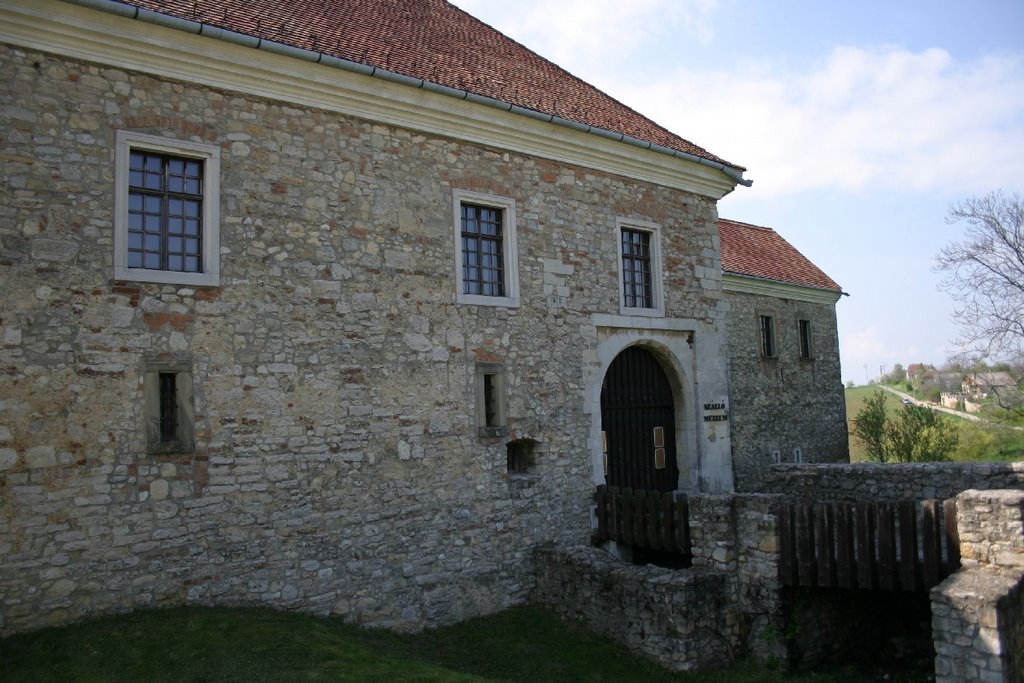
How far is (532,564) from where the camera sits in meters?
10.4

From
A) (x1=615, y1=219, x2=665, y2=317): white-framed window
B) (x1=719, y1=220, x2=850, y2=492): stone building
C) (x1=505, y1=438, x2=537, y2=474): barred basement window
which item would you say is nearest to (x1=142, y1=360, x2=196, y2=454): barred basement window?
(x1=505, y1=438, x2=537, y2=474): barred basement window

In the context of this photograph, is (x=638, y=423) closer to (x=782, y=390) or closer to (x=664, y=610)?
(x=664, y=610)

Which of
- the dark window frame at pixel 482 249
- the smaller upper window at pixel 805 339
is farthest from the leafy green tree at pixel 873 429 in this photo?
the dark window frame at pixel 482 249

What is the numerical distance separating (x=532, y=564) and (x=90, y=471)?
222 inches

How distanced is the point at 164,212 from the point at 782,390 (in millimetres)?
16979

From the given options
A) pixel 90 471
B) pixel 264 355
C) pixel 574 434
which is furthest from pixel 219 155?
pixel 574 434

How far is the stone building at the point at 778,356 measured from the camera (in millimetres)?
19391

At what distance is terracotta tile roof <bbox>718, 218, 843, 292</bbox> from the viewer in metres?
20.3

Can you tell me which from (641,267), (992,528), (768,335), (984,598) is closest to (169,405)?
(641,267)

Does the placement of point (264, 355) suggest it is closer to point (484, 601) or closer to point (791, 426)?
point (484, 601)

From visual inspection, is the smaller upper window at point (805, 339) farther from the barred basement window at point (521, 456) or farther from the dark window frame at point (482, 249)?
the dark window frame at point (482, 249)

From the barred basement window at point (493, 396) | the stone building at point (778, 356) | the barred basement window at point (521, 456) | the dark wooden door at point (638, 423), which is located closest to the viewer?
the barred basement window at point (493, 396)

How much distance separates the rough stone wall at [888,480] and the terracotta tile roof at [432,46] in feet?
18.3

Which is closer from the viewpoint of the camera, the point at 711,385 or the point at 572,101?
the point at 572,101
